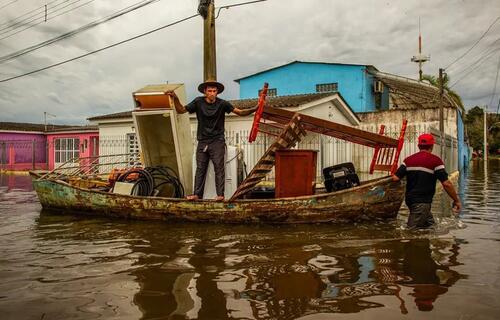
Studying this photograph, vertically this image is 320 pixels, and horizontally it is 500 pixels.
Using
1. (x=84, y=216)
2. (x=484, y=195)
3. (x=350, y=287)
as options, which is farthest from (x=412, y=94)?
(x=350, y=287)

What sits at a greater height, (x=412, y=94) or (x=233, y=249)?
(x=412, y=94)

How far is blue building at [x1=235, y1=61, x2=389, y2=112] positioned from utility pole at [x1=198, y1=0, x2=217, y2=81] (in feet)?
A: 56.8

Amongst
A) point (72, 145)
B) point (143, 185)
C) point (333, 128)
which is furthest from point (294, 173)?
point (72, 145)

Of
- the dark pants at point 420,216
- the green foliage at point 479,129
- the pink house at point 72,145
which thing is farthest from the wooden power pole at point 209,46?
the green foliage at point 479,129

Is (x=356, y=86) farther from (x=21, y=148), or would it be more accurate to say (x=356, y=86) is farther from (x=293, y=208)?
(x=21, y=148)

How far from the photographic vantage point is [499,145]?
58.6 metres

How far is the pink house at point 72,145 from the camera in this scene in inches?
1046

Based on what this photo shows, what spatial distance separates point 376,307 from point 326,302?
390 mm

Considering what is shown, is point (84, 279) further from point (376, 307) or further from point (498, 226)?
point (498, 226)

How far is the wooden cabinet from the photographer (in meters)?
7.08

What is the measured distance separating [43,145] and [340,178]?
30.3 metres

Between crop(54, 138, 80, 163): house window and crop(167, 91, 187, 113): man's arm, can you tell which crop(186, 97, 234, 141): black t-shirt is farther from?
crop(54, 138, 80, 163): house window

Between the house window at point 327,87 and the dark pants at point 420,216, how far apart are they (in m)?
24.3

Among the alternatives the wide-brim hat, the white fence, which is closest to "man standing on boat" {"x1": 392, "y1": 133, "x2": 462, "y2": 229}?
the wide-brim hat
